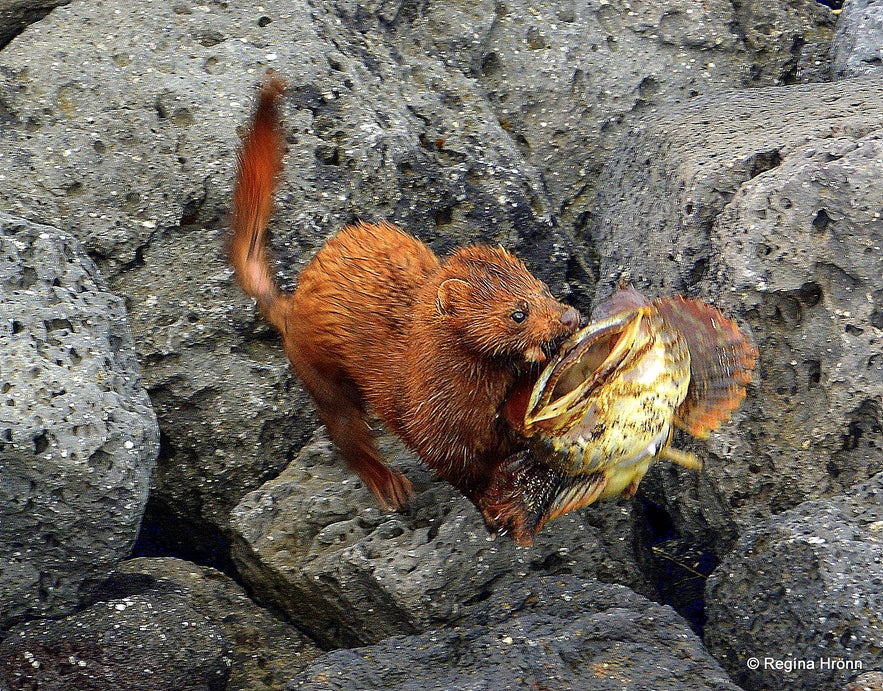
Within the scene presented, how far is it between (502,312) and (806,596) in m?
1.11

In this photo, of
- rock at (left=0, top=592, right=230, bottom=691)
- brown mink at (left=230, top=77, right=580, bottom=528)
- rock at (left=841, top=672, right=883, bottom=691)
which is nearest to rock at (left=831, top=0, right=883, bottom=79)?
brown mink at (left=230, top=77, right=580, bottom=528)

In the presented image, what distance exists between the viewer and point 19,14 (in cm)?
439

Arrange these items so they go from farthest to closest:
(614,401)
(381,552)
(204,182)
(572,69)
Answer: (572,69)
(204,182)
(381,552)
(614,401)

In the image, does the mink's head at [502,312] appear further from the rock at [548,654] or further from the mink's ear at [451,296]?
the rock at [548,654]

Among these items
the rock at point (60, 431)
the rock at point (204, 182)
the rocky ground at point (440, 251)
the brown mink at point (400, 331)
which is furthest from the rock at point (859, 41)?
the rock at point (60, 431)

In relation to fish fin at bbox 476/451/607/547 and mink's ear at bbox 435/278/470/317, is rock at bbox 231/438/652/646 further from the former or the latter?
mink's ear at bbox 435/278/470/317

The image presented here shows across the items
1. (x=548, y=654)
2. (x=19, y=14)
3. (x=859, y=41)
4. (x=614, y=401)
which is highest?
(x=859, y=41)

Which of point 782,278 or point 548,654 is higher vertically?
point 782,278

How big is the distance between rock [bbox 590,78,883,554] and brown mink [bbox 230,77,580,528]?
0.88 meters

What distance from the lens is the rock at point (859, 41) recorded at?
4391 millimetres

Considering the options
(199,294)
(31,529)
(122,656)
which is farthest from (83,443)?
(199,294)

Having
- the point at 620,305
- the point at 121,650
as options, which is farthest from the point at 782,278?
the point at 121,650

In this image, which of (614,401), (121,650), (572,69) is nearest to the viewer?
(614,401)

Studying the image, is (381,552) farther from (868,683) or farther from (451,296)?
(868,683)
